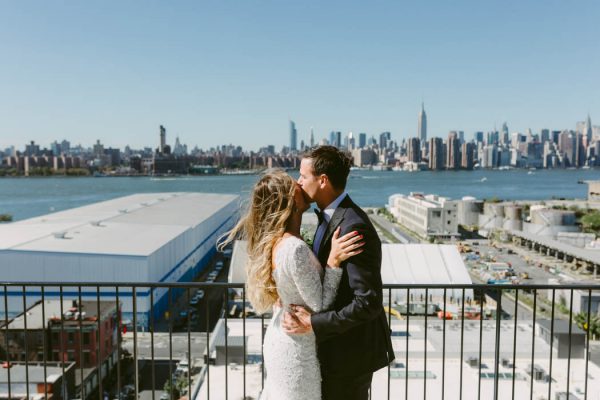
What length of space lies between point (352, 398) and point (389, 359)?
0.61ft

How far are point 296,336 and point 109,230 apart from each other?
26105mm

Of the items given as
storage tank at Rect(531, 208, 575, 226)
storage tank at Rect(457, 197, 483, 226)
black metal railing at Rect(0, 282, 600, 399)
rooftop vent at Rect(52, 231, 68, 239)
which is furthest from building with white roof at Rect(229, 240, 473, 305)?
storage tank at Rect(457, 197, 483, 226)

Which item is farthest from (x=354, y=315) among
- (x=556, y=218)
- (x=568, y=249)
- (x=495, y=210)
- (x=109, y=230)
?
(x=495, y=210)

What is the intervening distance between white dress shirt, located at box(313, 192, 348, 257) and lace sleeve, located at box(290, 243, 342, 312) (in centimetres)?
11

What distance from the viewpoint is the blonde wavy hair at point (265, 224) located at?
1.63 metres

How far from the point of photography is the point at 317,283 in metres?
1.61

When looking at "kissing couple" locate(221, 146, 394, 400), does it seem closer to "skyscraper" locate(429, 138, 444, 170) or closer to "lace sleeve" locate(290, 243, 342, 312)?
"lace sleeve" locate(290, 243, 342, 312)

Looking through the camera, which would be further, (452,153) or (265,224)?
(452,153)

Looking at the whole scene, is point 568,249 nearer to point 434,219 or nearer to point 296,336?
point 434,219

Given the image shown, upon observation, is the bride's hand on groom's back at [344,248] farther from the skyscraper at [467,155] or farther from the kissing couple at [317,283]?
the skyscraper at [467,155]

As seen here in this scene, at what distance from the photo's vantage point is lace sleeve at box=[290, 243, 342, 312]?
1.57m

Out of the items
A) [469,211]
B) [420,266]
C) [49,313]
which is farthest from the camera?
[469,211]

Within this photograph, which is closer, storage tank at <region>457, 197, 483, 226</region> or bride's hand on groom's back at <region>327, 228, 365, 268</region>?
bride's hand on groom's back at <region>327, 228, 365, 268</region>

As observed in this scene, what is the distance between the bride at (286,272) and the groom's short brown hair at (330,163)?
94 millimetres
